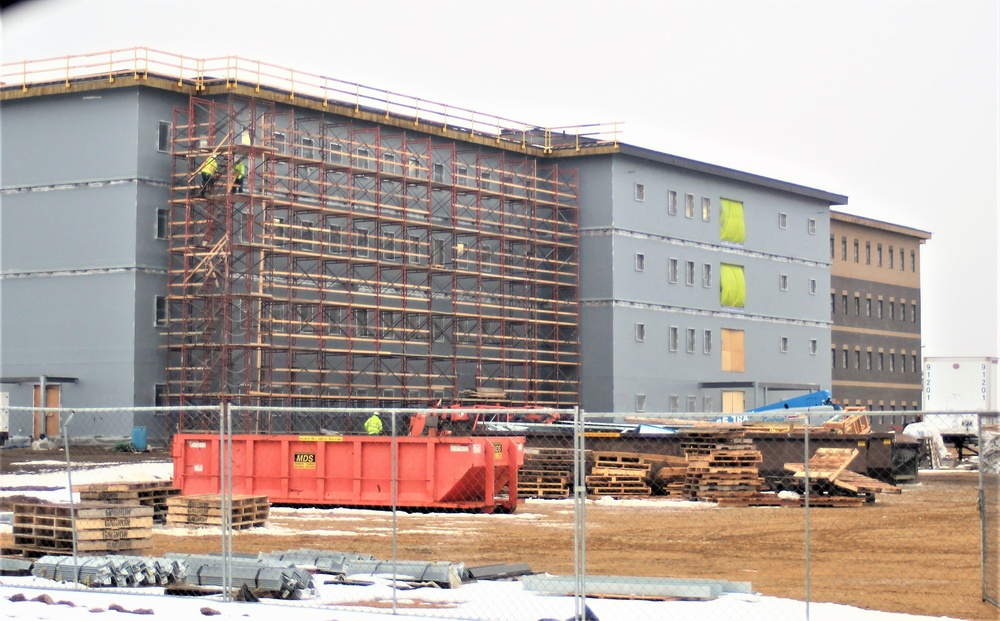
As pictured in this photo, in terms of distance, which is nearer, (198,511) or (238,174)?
(198,511)

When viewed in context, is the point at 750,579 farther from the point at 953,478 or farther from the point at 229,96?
the point at 229,96

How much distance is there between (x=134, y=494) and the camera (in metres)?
24.8

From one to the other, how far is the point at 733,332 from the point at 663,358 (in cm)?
723

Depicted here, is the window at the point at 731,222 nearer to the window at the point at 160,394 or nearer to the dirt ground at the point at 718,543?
the window at the point at 160,394

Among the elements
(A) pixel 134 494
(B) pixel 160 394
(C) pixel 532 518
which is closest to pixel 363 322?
(B) pixel 160 394

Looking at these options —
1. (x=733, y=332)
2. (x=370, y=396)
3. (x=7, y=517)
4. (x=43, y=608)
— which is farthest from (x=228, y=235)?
(x=43, y=608)

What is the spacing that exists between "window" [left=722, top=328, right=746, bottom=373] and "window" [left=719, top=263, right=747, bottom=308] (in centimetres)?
153

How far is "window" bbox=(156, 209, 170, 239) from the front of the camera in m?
53.6

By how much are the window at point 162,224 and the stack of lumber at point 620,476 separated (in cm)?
2433

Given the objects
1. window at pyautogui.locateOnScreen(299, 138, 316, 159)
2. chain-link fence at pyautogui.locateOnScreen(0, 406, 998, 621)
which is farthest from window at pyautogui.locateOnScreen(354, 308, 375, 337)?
chain-link fence at pyautogui.locateOnScreen(0, 406, 998, 621)

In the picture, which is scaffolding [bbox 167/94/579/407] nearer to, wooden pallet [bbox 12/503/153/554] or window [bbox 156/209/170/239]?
window [bbox 156/209/170/239]

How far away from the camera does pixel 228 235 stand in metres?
51.8

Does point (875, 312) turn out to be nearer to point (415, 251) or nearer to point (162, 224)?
point (415, 251)

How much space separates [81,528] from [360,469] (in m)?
11.5
